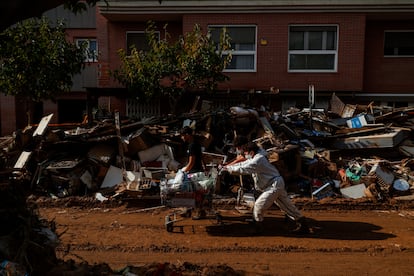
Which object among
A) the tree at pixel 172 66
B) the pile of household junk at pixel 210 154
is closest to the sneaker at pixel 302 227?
the pile of household junk at pixel 210 154

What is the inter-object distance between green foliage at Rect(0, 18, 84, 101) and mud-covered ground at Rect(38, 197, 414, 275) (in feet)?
14.4

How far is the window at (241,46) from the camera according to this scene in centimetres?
1688

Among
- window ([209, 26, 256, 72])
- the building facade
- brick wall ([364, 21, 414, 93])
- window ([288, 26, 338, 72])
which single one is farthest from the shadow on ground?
brick wall ([364, 21, 414, 93])

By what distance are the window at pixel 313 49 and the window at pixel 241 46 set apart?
159cm

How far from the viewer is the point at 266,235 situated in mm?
7406

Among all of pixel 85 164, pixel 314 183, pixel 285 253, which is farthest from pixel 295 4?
Result: pixel 285 253

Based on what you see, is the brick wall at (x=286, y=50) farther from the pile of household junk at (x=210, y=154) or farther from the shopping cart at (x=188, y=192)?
the shopping cart at (x=188, y=192)

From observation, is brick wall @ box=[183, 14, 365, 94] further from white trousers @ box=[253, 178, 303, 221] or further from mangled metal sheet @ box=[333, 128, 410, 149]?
white trousers @ box=[253, 178, 303, 221]

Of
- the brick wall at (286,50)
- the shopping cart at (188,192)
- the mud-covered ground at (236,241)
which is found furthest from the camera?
the brick wall at (286,50)

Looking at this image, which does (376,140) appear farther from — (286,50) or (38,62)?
(38,62)

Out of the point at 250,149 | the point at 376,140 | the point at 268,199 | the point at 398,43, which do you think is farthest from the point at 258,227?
the point at 398,43

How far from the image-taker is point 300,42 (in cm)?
1700

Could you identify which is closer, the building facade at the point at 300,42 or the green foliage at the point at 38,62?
the green foliage at the point at 38,62

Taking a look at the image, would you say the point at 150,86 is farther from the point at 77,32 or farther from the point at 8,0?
the point at 77,32
